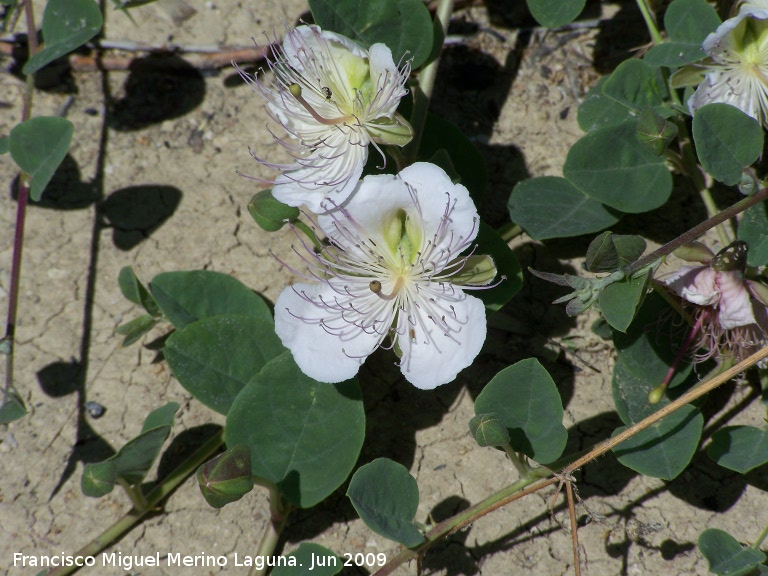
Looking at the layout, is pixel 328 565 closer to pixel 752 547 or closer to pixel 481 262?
pixel 481 262

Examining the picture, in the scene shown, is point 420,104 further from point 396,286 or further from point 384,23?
point 396,286

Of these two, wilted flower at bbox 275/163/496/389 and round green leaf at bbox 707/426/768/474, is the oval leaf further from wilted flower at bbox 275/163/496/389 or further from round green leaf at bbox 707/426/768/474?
round green leaf at bbox 707/426/768/474

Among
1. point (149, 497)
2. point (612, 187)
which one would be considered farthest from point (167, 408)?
point (612, 187)

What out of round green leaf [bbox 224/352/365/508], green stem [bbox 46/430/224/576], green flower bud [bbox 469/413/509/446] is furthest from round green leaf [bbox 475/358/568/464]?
green stem [bbox 46/430/224/576]

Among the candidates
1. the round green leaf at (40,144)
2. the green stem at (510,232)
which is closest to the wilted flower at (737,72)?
the green stem at (510,232)

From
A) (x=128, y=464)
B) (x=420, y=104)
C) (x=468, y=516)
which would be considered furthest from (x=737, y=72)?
(x=128, y=464)

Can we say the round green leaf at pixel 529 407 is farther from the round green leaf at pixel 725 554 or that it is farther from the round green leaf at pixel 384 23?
the round green leaf at pixel 384 23
